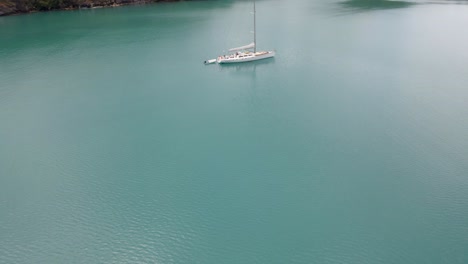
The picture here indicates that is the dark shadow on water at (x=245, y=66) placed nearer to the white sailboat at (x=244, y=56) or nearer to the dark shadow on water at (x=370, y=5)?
the white sailboat at (x=244, y=56)

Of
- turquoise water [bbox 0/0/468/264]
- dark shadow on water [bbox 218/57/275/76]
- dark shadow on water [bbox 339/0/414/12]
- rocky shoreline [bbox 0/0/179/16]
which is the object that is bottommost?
turquoise water [bbox 0/0/468/264]

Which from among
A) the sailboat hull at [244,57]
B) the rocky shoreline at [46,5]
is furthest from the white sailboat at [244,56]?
the rocky shoreline at [46,5]

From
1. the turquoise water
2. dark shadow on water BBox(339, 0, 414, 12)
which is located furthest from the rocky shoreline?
dark shadow on water BBox(339, 0, 414, 12)

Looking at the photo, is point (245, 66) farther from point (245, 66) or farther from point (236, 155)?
point (236, 155)

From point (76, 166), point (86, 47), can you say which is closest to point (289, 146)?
point (76, 166)

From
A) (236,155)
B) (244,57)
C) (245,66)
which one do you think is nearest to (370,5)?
(244,57)

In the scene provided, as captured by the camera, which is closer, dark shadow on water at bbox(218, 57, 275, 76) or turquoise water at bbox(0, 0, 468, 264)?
turquoise water at bbox(0, 0, 468, 264)

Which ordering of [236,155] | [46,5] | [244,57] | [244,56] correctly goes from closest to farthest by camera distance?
1. [236,155]
2. [244,57]
3. [244,56]
4. [46,5]

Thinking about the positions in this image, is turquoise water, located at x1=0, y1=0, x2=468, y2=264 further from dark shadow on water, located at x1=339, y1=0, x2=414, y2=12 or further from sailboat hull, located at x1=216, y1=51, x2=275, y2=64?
dark shadow on water, located at x1=339, y1=0, x2=414, y2=12
